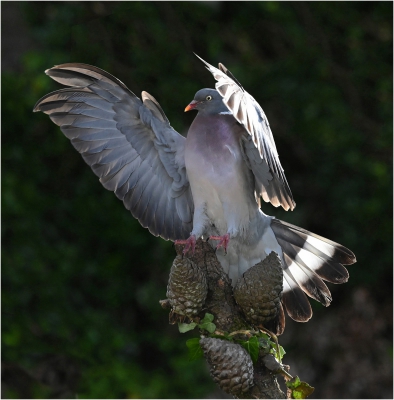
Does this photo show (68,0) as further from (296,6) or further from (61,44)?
(296,6)

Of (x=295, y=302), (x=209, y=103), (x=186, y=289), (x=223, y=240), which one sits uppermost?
(x=209, y=103)

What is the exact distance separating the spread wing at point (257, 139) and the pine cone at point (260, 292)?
0.40 m

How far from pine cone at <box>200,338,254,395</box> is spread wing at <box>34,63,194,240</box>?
927 mm

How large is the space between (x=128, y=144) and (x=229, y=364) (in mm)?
1278

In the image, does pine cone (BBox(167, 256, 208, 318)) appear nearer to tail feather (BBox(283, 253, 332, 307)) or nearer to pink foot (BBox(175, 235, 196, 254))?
pink foot (BBox(175, 235, 196, 254))

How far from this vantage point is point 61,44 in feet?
15.3

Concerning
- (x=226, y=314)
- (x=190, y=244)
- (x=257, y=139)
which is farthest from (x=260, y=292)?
(x=257, y=139)

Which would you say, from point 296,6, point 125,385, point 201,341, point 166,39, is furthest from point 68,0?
point 201,341

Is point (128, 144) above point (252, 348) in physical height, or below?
above

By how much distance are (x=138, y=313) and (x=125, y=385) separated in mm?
939

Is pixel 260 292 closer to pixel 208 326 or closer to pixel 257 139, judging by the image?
pixel 208 326

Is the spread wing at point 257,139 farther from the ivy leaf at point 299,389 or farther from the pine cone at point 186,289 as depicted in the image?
the ivy leaf at point 299,389

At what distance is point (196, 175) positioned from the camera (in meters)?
2.56

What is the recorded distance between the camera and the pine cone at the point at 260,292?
1.84 m
